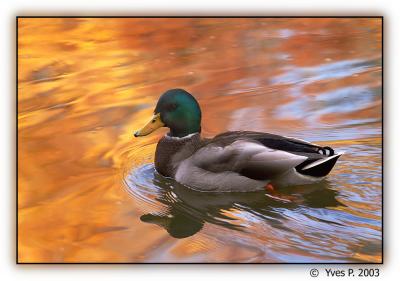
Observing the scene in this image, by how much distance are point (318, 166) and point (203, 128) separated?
5.42 ft

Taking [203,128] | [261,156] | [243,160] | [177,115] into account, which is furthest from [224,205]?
[203,128]

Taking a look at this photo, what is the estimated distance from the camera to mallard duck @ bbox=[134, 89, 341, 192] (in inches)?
343

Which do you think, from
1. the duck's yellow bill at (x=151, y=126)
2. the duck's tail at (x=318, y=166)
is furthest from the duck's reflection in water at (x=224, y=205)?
the duck's yellow bill at (x=151, y=126)

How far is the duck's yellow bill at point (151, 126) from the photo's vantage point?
30.2ft

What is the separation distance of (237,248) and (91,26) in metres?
2.69

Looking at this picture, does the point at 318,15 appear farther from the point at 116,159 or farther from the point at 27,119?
the point at 27,119

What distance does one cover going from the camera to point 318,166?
28.5ft

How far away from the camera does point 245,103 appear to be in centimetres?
1038
